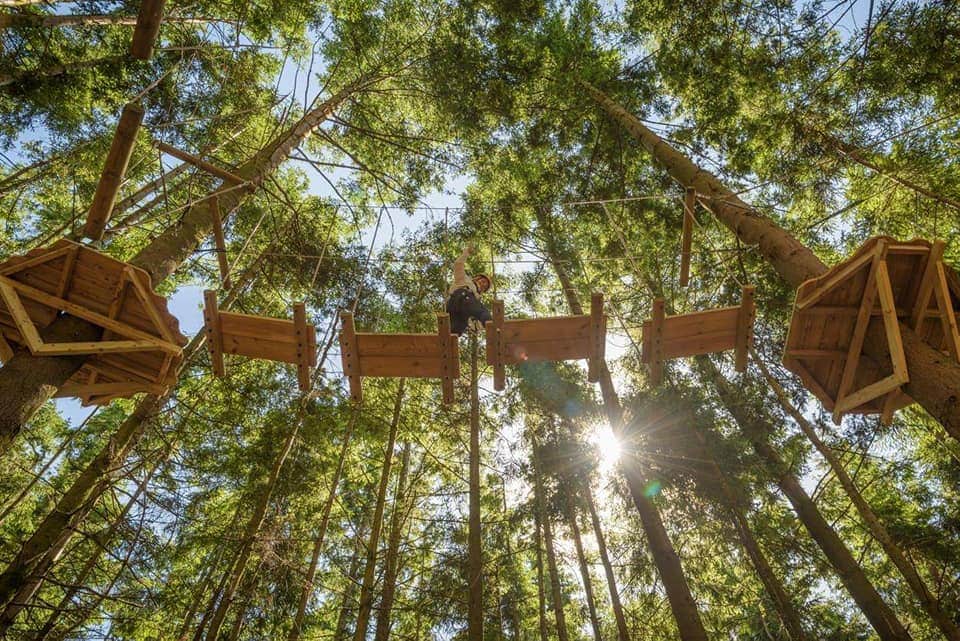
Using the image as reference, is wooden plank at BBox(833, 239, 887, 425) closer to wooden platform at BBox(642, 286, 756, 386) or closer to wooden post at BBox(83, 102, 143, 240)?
wooden platform at BBox(642, 286, 756, 386)

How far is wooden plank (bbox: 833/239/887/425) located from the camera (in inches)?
112

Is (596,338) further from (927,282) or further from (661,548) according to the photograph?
(661,548)

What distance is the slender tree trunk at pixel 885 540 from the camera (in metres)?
4.81

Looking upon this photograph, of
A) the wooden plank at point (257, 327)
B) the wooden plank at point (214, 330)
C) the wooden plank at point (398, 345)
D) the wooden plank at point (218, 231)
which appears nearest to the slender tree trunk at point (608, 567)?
the wooden plank at point (398, 345)

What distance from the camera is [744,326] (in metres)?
3.58

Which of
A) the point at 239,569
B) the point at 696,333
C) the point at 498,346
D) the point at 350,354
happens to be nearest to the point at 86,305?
the point at 350,354

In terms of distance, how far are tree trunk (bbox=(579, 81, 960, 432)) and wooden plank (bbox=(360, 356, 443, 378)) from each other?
9.51 ft

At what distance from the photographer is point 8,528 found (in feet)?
36.4

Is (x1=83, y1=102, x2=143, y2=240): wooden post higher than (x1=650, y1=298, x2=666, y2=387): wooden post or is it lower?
higher

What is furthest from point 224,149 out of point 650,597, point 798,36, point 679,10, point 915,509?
point 915,509

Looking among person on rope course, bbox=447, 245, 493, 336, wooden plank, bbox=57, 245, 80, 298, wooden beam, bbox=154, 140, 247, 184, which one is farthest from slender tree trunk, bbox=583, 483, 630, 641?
wooden plank, bbox=57, 245, 80, 298

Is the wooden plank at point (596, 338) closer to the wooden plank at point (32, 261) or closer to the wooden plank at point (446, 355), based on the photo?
the wooden plank at point (446, 355)

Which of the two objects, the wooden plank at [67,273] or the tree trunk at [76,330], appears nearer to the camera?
the tree trunk at [76,330]

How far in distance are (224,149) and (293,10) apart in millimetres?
2739
